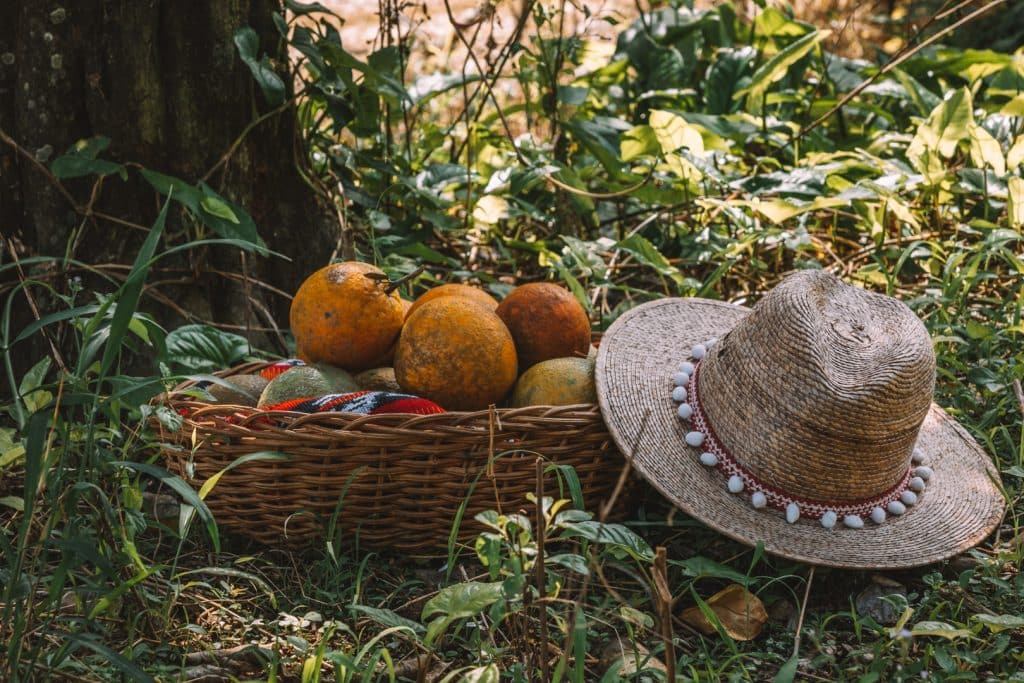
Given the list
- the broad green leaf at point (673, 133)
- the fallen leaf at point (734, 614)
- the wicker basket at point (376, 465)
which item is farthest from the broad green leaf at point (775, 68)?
the fallen leaf at point (734, 614)

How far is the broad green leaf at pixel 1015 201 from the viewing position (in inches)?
111

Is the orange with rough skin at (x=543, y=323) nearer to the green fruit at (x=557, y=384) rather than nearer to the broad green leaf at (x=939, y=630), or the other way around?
the green fruit at (x=557, y=384)

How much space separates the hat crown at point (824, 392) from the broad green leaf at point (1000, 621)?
34 cm

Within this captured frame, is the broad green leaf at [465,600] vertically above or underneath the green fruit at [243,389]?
underneath

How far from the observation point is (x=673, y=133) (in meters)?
3.36

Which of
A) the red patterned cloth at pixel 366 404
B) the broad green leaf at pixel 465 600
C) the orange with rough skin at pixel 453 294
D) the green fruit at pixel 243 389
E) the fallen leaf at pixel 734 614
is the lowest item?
the fallen leaf at pixel 734 614

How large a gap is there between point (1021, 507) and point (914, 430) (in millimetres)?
441

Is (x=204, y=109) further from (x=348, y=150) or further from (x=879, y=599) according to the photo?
(x=879, y=599)

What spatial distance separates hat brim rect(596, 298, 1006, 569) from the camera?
1892mm

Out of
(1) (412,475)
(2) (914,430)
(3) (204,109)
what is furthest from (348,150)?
(2) (914,430)

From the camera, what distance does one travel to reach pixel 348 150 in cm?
319

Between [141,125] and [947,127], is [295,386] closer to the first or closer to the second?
[141,125]

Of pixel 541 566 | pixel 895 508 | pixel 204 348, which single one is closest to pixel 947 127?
pixel 895 508

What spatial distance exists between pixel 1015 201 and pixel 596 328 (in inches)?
48.4
